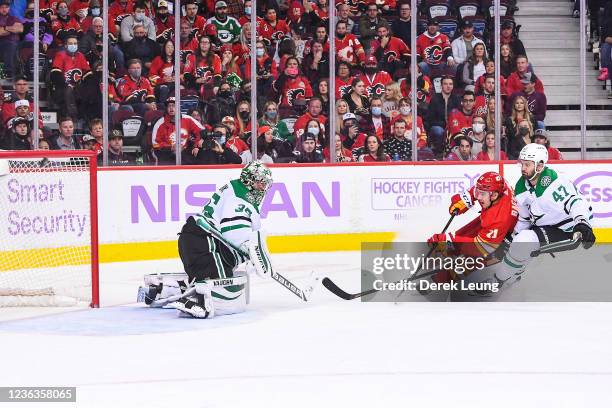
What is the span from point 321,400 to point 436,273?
121 inches

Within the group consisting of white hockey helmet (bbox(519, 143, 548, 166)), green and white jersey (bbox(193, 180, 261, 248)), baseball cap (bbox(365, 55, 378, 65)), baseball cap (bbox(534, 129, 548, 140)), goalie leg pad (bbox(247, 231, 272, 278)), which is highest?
baseball cap (bbox(365, 55, 378, 65))

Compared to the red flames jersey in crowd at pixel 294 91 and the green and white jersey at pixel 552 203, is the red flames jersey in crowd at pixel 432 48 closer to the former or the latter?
the red flames jersey in crowd at pixel 294 91

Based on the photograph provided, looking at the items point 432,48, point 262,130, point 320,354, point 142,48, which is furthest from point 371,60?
point 320,354

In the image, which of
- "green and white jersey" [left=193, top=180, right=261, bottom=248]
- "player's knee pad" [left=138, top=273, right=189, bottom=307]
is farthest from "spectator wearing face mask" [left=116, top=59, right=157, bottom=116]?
"green and white jersey" [left=193, top=180, right=261, bottom=248]

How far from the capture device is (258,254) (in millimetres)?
7137

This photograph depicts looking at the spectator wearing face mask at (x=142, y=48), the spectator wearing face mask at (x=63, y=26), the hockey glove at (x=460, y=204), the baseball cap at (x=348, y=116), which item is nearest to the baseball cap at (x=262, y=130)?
the baseball cap at (x=348, y=116)

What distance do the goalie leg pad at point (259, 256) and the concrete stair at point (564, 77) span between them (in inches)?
175

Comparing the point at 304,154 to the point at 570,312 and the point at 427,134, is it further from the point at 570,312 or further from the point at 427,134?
the point at 570,312

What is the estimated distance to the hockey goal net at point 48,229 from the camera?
780 centimetres

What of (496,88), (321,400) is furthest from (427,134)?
(321,400)

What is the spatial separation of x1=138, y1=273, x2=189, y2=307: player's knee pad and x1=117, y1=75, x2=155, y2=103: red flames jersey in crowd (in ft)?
10.1

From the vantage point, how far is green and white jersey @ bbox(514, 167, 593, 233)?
779cm

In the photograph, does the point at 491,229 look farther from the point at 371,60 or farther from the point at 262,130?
the point at 371,60

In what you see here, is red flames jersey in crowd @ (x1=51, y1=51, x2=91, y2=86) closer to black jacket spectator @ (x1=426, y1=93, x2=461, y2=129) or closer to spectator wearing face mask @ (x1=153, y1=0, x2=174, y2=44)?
spectator wearing face mask @ (x1=153, y1=0, x2=174, y2=44)
